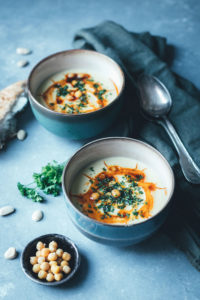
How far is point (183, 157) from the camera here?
2004mm

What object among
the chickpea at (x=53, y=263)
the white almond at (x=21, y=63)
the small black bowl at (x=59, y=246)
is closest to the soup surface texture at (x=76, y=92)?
the white almond at (x=21, y=63)

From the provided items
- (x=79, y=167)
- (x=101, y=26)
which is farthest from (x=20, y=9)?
(x=79, y=167)

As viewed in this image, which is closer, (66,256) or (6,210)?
(66,256)

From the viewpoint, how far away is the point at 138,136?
2211 millimetres

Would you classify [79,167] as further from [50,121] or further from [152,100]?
[152,100]

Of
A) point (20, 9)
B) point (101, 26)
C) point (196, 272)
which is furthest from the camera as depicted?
point (20, 9)

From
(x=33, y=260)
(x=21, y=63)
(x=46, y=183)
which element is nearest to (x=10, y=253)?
(x=33, y=260)

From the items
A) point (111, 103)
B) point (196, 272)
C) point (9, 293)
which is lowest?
point (9, 293)

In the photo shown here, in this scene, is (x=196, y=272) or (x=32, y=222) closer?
(x=196, y=272)

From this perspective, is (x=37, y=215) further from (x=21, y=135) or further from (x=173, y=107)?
(x=173, y=107)

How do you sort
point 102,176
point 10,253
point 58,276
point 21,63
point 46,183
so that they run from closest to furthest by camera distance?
point 58,276, point 10,253, point 102,176, point 46,183, point 21,63

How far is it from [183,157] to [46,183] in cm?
70

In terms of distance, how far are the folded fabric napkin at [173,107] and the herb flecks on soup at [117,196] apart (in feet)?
0.54

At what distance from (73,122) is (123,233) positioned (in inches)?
26.6
